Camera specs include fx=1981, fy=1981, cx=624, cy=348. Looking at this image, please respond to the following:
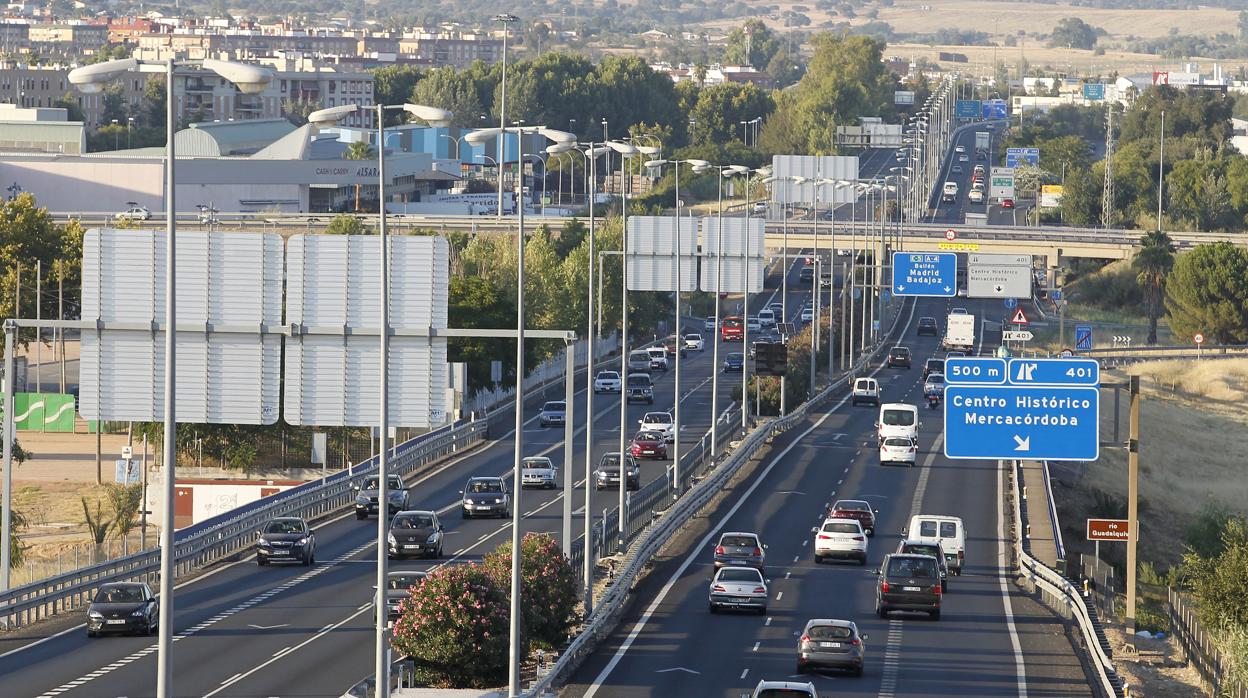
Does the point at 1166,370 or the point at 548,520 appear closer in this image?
the point at 548,520

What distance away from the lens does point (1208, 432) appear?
108 m

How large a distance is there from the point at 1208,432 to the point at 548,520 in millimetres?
56824

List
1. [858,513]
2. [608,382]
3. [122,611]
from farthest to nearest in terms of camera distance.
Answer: [608,382] < [858,513] < [122,611]

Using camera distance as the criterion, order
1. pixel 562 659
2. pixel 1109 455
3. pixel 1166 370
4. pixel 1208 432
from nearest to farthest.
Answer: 1. pixel 562 659
2. pixel 1109 455
3. pixel 1208 432
4. pixel 1166 370

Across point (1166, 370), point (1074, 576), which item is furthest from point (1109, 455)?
point (1074, 576)

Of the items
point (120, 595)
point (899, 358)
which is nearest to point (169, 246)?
point (120, 595)

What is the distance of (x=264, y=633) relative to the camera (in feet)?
137

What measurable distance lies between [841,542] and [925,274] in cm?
5223

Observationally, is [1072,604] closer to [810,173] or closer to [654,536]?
[654,536]

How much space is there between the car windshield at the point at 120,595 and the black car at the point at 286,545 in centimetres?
1095

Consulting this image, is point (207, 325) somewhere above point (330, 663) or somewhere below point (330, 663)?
above

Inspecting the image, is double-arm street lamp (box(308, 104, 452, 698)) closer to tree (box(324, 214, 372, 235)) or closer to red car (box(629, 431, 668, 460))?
red car (box(629, 431, 668, 460))

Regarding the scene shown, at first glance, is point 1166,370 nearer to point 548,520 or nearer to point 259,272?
point 548,520

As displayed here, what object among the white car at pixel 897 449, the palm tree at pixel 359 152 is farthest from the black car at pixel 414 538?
the palm tree at pixel 359 152
